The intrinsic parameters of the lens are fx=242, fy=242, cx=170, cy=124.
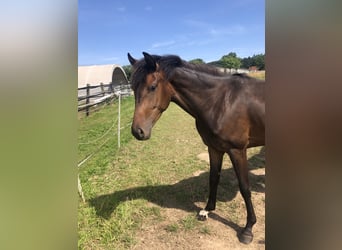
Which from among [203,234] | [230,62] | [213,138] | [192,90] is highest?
[230,62]

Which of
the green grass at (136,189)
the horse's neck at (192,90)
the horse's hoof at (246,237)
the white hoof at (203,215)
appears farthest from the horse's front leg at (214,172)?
the horse's neck at (192,90)

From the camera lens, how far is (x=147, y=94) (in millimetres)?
2141

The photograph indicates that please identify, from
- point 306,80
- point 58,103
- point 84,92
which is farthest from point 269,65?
point 84,92

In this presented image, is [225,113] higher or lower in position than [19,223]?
higher

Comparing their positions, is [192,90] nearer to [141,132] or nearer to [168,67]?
[168,67]

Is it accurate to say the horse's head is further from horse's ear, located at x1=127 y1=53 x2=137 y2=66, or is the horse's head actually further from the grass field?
the grass field

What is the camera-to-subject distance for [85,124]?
303 inches

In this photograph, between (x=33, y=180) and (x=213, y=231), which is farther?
(x=213, y=231)

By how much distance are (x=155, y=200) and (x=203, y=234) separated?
81cm

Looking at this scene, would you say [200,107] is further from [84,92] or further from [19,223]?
[84,92]

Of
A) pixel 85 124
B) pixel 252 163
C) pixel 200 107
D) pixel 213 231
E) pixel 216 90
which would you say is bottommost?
pixel 213 231

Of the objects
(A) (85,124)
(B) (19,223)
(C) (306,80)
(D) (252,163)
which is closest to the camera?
(C) (306,80)

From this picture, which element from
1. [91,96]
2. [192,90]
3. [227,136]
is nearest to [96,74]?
[91,96]

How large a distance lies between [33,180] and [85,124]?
753cm
